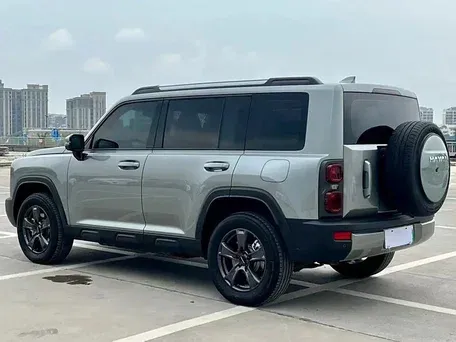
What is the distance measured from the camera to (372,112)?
5836mm

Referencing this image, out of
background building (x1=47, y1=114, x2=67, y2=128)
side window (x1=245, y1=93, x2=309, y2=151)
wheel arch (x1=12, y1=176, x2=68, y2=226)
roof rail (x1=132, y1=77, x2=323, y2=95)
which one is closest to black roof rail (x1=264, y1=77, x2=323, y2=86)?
roof rail (x1=132, y1=77, x2=323, y2=95)

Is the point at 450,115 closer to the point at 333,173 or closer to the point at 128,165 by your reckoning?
the point at 128,165

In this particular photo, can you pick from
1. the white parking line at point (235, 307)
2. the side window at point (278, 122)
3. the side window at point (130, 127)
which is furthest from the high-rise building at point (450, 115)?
the side window at point (278, 122)

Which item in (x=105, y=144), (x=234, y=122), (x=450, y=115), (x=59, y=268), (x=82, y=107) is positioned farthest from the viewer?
(x=82, y=107)

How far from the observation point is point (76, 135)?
714cm

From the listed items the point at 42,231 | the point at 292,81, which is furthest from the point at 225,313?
the point at 42,231

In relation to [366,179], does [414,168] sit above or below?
above

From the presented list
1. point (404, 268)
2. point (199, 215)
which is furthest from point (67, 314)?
point (404, 268)

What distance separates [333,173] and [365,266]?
196 centimetres

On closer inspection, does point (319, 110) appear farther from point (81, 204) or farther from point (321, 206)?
point (81, 204)

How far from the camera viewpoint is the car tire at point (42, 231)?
24.5 ft

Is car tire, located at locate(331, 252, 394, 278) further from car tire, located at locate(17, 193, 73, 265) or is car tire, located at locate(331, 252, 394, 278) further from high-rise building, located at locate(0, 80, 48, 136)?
high-rise building, located at locate(0, 80, 48, 136)

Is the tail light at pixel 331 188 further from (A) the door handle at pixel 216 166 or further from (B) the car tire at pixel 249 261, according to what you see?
(A) the door handle at pixel 216 166

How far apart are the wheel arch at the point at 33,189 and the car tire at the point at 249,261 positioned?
2.27 m
